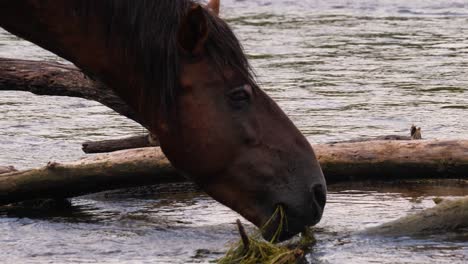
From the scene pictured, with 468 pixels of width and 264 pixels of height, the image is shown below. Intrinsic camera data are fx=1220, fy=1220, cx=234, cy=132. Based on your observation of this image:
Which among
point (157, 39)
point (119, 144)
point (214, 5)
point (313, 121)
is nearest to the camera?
point (157, 39)

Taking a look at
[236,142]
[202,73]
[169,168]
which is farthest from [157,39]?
[169,168]

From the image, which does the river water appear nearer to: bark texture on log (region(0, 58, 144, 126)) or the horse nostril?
bark texture on log (region(0, 58, 144, 126))

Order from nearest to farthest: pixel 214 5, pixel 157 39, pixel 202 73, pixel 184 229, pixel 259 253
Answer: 1. pixel 157 39
2. pixel 202 73
3. pixel 214 5
4. pixel 259 253
5. pixel 184 229

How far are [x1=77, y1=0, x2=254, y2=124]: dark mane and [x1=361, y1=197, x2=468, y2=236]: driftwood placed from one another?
1.69m

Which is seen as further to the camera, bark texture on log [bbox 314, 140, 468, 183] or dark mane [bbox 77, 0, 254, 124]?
bark texture on log [bbox 314, 140, 468, 183]

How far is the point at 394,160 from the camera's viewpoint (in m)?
6.61

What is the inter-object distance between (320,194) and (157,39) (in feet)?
2.83

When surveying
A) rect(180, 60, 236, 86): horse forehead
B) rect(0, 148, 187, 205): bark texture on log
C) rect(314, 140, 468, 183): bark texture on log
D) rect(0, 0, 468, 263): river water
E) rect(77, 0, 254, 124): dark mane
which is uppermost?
rect(77, 0, 254, 124): dark mane

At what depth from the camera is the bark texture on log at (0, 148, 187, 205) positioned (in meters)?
6.56

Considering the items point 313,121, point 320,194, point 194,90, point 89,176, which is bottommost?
point 313,121

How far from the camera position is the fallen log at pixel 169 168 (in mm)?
6551

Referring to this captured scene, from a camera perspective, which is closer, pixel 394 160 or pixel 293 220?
pixel 293 220

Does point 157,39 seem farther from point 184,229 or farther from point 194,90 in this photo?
point 184,229

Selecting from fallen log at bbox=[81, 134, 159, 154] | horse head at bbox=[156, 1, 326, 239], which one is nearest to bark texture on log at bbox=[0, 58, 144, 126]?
fallen log at bbox=[81, 134, 159, 154]
